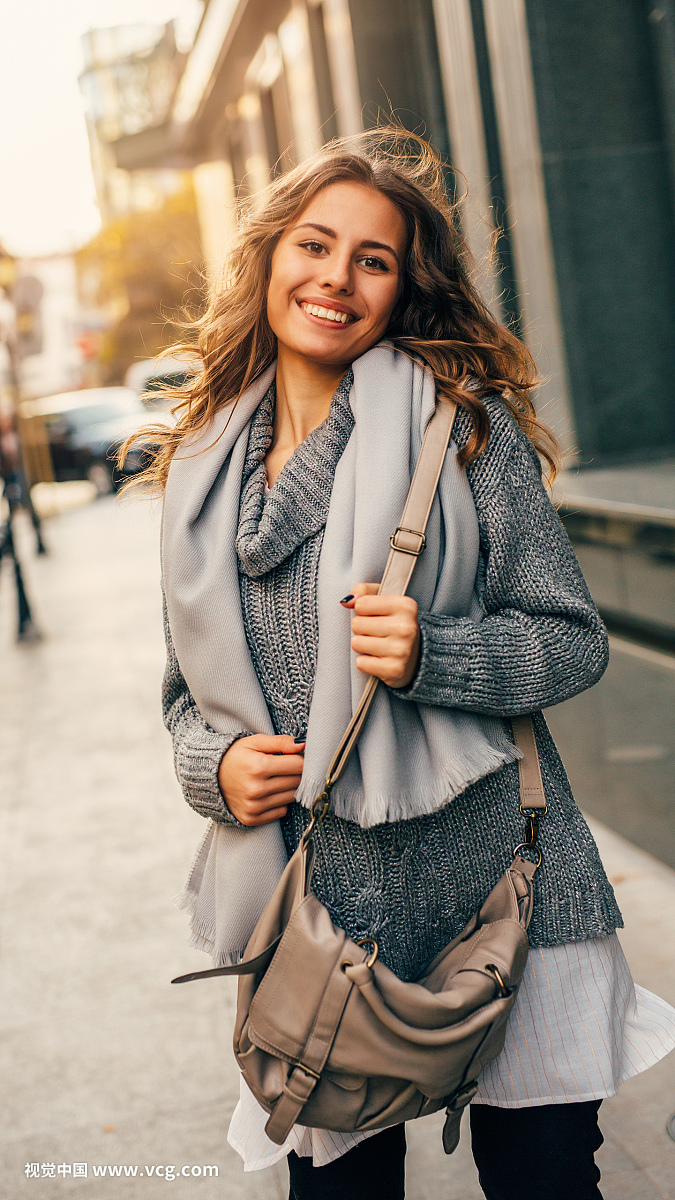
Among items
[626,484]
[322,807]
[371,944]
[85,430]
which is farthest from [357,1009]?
[85,430]

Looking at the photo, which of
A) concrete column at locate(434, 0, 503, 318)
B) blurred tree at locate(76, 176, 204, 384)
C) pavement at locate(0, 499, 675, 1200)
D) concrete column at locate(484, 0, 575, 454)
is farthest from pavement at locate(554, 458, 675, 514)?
blurred tree at locate(76, 176, 204, 384)

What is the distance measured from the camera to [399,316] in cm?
185

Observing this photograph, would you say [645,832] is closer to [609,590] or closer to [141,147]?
[609,590]

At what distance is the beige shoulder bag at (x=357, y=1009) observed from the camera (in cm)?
145

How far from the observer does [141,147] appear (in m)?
20.3

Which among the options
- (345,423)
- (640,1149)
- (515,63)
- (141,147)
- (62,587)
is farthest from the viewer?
(141,147)

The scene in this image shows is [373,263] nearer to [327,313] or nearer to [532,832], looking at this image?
[327,313]

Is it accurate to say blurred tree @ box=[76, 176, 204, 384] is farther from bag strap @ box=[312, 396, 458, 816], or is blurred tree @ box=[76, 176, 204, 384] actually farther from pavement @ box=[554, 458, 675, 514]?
bag strap @ box=[312, 396, 458, 816]

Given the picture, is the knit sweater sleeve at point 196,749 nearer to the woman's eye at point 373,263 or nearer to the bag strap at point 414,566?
the bag strap at point 414,566

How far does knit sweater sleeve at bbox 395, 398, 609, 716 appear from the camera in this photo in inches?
61.2

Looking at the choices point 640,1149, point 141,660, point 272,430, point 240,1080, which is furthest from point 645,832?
point 141,660

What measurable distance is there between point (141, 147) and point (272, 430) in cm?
2051

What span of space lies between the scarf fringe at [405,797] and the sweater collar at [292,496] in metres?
0.36

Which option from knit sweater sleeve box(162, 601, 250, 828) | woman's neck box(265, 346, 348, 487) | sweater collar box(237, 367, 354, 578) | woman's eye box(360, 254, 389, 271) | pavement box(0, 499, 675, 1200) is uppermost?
woman's eye box(360, 254, 389, 271)
